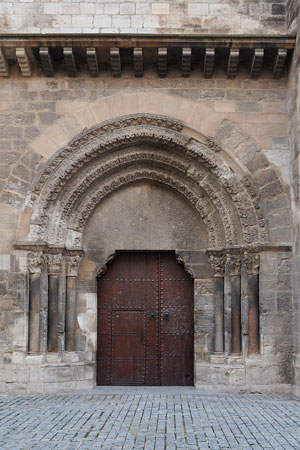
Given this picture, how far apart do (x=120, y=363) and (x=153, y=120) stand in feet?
13.1

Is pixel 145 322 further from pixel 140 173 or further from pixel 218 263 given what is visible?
pixel 140 173

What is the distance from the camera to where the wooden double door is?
9.63 meters

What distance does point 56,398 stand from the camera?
834cm

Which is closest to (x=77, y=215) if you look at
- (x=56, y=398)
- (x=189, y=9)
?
(x=56, y=398)

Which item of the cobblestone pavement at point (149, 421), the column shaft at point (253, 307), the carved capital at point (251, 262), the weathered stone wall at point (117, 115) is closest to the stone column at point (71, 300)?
the weathered stone wall at point (117, 115)

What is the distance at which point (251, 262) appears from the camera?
8961 mm

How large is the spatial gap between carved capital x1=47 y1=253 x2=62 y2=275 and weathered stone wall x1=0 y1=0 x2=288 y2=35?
11.6ft

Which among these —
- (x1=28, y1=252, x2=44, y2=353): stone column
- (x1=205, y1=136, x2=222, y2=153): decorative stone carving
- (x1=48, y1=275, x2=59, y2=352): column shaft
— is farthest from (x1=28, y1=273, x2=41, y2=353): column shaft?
(x1=205, y1=136, x2=222, y2=153): decorative stone carving

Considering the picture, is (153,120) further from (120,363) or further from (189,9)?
(120,363)

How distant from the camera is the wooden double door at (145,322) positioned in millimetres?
9633

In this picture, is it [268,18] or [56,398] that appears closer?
[56,398]

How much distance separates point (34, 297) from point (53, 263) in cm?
61

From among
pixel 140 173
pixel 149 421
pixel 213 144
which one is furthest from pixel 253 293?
pixel 149 421

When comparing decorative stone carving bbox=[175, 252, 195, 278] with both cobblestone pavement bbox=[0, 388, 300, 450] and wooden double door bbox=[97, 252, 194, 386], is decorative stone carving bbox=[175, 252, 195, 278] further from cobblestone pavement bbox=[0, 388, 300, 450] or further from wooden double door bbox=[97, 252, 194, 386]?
cobblestone pavement bbox=[0, 388, 300, 450]
